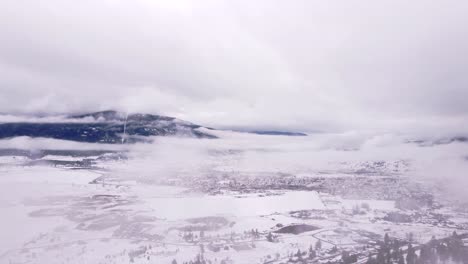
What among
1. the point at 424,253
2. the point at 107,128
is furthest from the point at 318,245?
the point at 107,128

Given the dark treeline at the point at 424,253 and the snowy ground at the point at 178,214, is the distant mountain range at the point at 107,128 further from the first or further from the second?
the dark treeline at the point at 424,253

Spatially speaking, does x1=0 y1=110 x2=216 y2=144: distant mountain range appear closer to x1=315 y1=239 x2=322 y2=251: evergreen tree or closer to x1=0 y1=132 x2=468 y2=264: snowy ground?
x1=0 y1=132 x2=468 y2=264: snowy ground

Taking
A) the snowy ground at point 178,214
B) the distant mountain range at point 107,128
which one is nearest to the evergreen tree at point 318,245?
the snowy ground at point 178,214

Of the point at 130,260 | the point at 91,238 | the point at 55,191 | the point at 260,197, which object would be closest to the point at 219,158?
the point at 260,197

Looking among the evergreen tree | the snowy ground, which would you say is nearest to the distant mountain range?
the snowy ground

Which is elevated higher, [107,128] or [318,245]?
[107,128]

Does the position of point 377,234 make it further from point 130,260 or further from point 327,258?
point 130,260

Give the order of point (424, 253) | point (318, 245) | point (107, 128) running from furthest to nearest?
point (107, 128) → point (318, 245) → point (424, 253)

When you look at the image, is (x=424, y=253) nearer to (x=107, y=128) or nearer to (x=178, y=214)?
(x=178, y=214)

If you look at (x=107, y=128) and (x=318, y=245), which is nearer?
(x=318, y=245)
